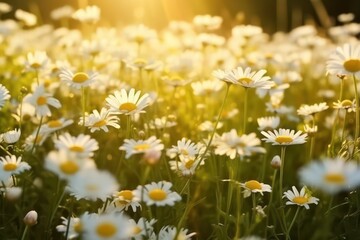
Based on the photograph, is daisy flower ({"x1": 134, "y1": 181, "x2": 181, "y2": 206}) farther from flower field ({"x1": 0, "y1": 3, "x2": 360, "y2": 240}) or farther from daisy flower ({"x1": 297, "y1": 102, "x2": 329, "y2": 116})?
daisy flower ({"x1": 297, "y1": 102, "x2": 329, "y2": 116})

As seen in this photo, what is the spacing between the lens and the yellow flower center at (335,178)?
1.22 metres

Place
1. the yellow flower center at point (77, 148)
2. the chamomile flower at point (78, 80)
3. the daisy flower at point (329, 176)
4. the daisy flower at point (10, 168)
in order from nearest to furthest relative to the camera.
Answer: the daisy flower at point (329, 176)
the yellow flower center at point (77, 148)
the daisy flower at point (10, 168)
the chamomile flower at point (78, 80)

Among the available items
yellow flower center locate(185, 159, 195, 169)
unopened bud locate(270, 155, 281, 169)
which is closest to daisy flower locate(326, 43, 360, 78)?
unopened bud locate(270, 155, 281, 169)

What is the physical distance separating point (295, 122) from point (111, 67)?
4.40 ft

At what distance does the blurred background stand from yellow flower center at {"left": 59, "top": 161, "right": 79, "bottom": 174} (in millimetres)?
6768

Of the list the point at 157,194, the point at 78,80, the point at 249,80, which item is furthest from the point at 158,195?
the point at 78,80

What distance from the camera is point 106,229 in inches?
50.8

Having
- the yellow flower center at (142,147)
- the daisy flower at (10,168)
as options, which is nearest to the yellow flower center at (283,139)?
the yellow flower center at (142,147)

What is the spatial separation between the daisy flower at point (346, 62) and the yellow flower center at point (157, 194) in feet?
2.71

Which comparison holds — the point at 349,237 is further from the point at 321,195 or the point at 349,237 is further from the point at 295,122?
the point at 295,122

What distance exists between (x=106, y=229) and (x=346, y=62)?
122cm

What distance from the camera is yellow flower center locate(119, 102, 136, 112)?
6.68 feet

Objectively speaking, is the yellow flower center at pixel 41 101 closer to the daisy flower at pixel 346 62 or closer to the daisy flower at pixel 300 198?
the daisy flower at pixel 300 198

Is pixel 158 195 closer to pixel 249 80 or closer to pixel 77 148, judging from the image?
pixel 77 148
